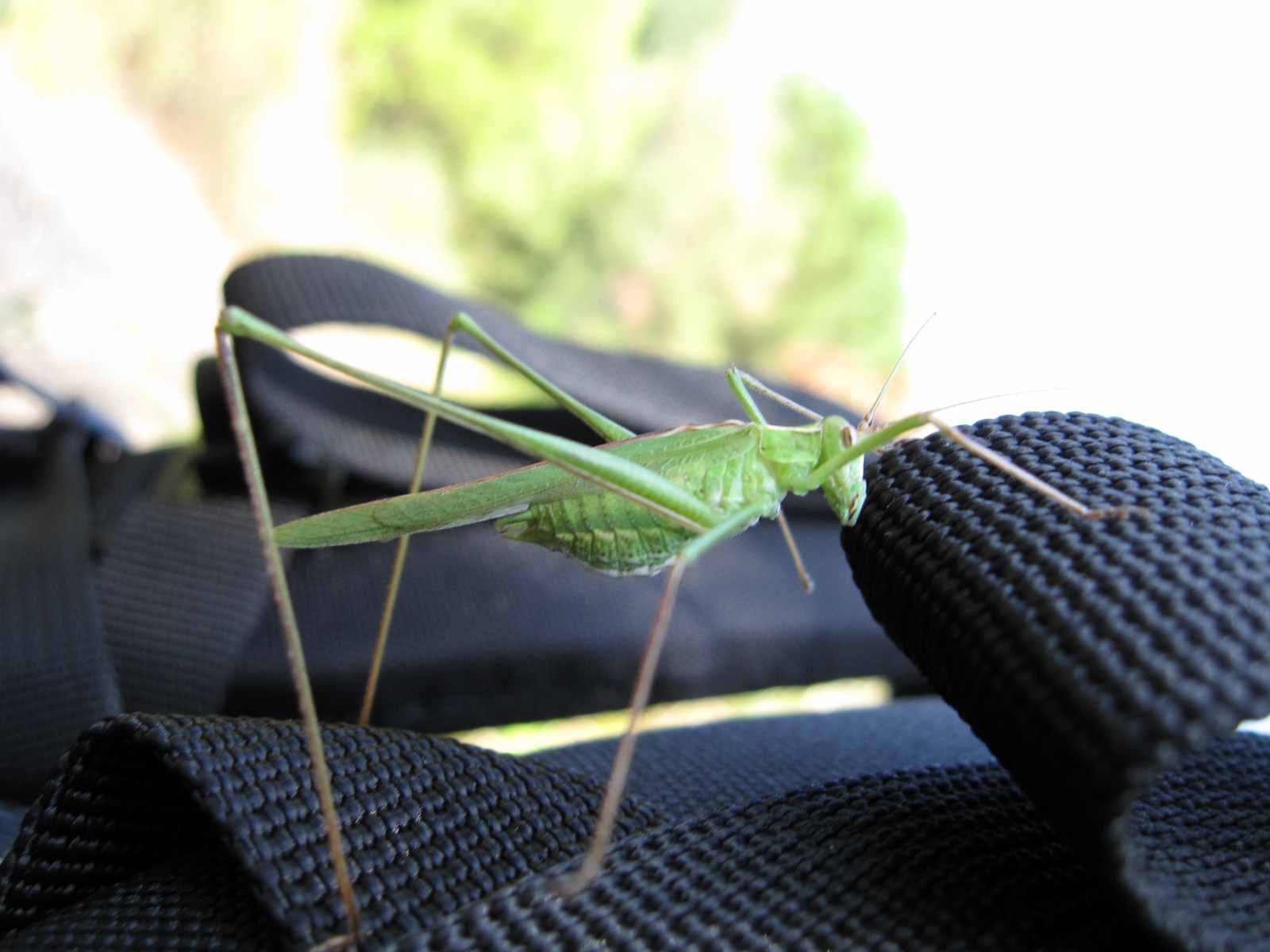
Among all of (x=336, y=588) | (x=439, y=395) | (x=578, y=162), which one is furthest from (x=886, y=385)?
(x=578, y=162)

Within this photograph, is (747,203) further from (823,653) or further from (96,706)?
(96,706)

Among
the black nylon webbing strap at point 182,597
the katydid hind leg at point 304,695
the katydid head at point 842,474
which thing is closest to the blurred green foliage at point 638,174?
the black nylon webbing strap at point 182,597

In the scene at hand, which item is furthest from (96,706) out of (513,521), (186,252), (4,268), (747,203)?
(747,203)

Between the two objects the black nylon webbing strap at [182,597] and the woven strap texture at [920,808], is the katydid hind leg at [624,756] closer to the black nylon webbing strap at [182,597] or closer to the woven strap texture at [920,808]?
the woven strap texture at [920,808]

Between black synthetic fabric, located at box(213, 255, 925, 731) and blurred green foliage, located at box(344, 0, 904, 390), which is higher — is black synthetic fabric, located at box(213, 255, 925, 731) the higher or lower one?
the lower one

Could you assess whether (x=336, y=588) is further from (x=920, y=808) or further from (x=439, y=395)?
(x=920, y=808)

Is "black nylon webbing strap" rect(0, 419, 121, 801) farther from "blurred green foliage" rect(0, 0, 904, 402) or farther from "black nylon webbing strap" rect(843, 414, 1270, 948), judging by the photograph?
"blurred green foliage" rect(0, 0, 904, 402)

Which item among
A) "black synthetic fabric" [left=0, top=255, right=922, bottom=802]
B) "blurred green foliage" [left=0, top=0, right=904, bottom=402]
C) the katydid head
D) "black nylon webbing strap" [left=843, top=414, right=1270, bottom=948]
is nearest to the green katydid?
the katydid head

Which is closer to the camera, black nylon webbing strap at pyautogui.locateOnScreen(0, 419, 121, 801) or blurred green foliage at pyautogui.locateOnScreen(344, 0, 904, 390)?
black nylon webbing strap at pyautogui.locateOnScreen(0, 419, 121, 801)
